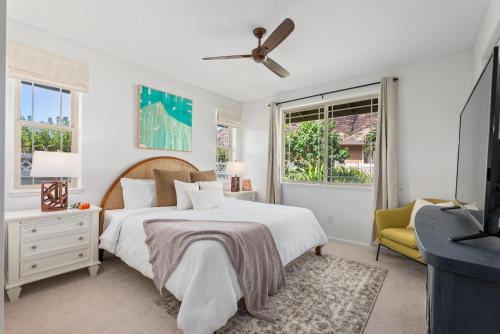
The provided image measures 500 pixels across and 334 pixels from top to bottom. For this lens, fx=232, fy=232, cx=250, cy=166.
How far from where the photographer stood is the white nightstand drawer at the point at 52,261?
2.08 metres

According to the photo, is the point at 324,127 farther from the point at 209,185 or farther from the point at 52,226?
the point at 52,226

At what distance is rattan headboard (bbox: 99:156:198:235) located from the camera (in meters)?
2.96

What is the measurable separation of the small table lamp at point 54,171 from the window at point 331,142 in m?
3.40

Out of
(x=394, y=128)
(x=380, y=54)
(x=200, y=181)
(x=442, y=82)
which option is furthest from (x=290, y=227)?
(x=442, y=82)

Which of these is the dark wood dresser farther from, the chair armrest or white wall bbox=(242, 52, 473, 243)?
white wall bbox=(242, 52, 473, 243)

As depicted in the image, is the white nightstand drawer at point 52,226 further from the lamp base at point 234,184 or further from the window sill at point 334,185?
the window sill at point 334,185

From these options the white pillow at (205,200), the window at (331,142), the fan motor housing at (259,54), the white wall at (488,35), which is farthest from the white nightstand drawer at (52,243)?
the white wall at (488,35)

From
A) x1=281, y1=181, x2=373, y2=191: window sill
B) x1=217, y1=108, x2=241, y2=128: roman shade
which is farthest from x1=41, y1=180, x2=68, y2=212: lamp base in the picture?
x1=281, y1=181, x2=373, y2=191: window sill

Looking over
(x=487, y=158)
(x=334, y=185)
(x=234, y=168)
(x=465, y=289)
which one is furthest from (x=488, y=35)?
(x=234, y=168)

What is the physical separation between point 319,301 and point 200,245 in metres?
1.22

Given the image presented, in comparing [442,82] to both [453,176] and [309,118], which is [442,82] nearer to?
[453,176]

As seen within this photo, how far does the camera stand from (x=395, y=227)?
297 centimetres

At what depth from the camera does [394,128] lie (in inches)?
129

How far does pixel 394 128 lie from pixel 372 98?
674 mm
